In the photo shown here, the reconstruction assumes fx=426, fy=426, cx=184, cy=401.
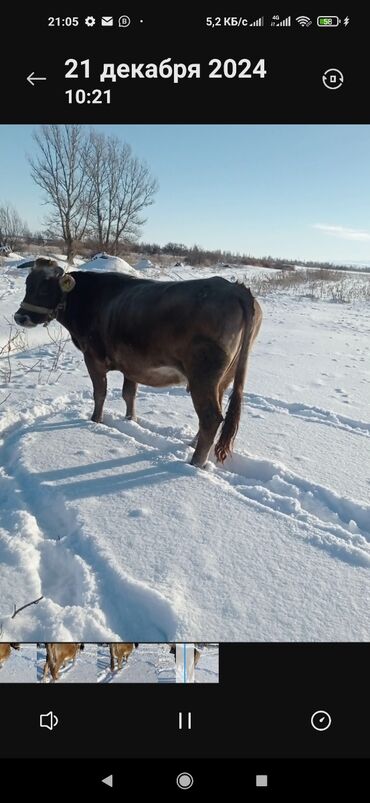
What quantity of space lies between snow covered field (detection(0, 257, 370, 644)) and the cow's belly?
1.51ft

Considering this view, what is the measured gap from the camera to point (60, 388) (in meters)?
4.87

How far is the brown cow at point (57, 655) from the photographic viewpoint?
1384 mm

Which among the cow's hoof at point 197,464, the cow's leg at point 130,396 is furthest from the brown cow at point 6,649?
the cow's leg at point 130,396

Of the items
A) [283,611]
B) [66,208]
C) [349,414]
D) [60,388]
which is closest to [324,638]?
[283,611]

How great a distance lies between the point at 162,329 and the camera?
3.21 meters

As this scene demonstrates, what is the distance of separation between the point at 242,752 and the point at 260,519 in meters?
1.36

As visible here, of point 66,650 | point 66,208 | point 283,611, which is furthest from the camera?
point 66,208

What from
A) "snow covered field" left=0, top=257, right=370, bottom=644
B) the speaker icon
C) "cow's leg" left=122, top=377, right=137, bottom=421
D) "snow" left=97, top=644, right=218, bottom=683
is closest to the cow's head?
"snow covered field" left=0, top=257, right=370, bottom=644

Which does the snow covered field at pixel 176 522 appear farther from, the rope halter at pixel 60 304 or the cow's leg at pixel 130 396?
the rope halter at pixel 60 304

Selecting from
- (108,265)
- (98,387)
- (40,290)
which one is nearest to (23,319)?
(40,290)

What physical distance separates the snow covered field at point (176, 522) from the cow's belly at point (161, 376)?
0.46 meters

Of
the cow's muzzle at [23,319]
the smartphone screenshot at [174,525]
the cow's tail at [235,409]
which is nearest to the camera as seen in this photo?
the smartphone screenshot at [174,525]
